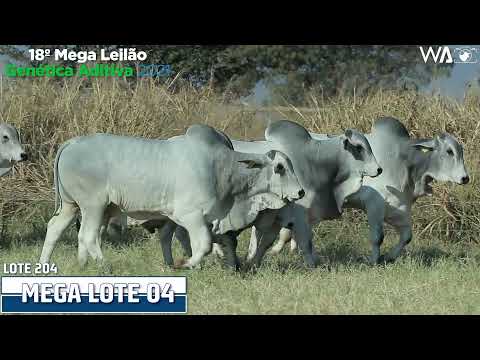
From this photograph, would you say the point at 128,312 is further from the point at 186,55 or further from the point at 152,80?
the point at 186,55

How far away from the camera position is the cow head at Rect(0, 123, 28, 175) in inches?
313

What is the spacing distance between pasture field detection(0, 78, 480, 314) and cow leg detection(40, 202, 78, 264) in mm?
129

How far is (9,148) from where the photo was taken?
26.1 feet

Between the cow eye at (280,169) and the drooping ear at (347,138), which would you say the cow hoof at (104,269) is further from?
the drooping ear at (347,138)

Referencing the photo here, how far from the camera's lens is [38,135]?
388 inches

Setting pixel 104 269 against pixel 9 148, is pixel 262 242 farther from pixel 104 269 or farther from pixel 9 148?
pixel 9 148

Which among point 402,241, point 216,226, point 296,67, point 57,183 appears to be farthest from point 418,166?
point 296,67

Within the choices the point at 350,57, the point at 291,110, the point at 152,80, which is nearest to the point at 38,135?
the point at 152,80

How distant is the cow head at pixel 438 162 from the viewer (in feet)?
25.0

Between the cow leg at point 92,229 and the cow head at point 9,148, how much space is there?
1.68 metres

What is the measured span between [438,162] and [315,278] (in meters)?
1.75

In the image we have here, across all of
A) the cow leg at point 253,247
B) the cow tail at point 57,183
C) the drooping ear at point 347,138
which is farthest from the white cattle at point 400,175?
the cow tail at point 57,183

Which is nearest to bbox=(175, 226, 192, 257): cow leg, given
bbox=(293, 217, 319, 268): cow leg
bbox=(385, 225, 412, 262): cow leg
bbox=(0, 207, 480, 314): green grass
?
bbox=(0, 207, 480, 314): green grass

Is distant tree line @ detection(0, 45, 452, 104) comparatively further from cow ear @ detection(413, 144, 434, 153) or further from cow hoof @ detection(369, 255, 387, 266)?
cow hoof @ detection(369, 255, 387, 266)
